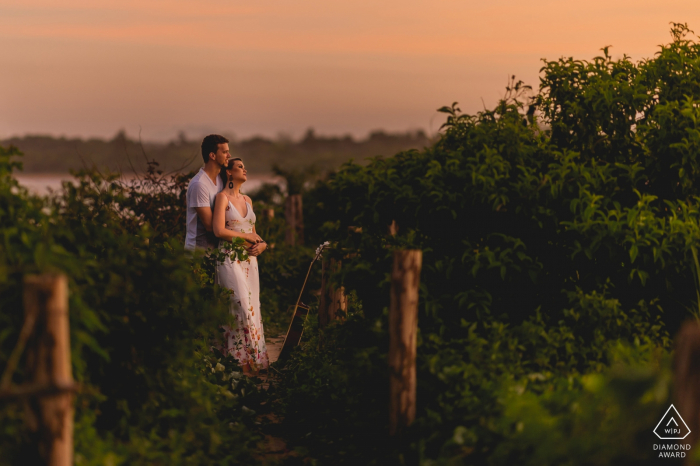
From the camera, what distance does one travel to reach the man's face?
7461mm

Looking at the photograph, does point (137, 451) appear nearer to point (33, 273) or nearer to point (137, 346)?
point (137, 346)

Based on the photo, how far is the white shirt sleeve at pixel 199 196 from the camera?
24.1ft

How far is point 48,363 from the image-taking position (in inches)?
136

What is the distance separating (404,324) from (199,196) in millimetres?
3222

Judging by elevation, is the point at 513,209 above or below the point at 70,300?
above

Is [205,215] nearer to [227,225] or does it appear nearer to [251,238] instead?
[227,225]

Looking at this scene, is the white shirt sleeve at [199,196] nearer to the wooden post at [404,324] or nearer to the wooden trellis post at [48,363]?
Result: the wooden post at [404,324]

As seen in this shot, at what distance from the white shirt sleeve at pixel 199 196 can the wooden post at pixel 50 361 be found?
12.8 ft

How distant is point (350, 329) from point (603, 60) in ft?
12.0

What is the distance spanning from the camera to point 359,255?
618 centimetres

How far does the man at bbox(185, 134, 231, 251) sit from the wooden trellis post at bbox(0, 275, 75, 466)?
3.88 m

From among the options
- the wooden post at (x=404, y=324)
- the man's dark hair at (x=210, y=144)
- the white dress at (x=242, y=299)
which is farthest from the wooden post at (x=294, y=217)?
the wooden post at (x=404, y=324)

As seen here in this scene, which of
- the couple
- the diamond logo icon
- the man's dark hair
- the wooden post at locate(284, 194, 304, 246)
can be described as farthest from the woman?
the wooden post at locate(284, 194, 304, 246)

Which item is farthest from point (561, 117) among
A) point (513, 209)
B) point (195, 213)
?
point (195, 213)
